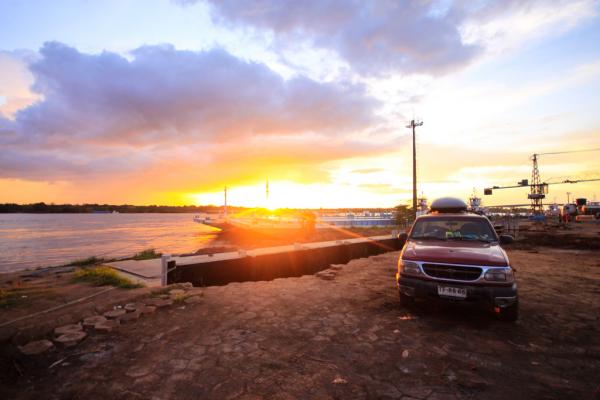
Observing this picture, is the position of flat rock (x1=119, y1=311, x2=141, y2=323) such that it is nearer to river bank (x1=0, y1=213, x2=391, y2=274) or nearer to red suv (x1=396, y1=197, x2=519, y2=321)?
red suv (x1=396, y1=197, x2=519, y2=321)

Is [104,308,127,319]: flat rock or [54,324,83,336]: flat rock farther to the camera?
[104,308,127,319]: flat rock

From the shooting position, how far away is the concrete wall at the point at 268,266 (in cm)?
804

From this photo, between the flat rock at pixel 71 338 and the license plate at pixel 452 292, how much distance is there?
577 cm

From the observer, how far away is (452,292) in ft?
15.6

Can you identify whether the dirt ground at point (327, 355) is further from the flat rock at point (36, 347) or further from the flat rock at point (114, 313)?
the flat rock at point (114, 313)

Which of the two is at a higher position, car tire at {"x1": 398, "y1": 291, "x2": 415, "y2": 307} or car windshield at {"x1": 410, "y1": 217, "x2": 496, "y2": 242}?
car windshield at {"x1": 410, "y1": 217, "x2": 496, "y2": 242}

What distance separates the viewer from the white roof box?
8.31 metres

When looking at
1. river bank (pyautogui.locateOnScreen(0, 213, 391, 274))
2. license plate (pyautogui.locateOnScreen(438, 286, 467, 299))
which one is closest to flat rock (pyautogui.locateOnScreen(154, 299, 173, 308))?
license plate (pyautogui.locateOnScreen(438, 286, 467, 299))

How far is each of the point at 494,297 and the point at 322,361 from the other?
9.80 feet

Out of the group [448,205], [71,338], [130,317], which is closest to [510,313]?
[448,205]

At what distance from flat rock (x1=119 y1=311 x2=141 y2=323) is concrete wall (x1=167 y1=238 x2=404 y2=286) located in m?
2.18

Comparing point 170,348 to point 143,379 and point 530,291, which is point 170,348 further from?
point 530,291

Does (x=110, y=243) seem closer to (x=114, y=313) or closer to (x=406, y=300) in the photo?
(x=114, y=313)

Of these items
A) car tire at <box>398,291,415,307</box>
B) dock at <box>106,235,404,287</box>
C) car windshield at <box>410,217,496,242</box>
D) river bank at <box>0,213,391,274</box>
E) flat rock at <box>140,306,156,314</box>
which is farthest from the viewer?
river bank at <box>0,213,391,274</box>
